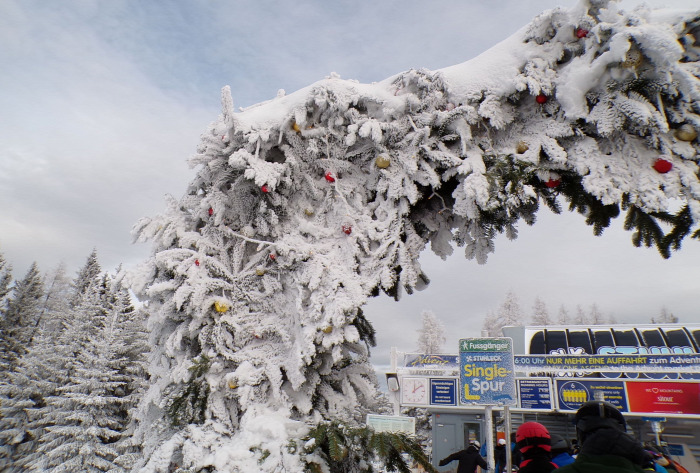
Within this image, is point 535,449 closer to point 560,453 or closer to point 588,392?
point 560,453

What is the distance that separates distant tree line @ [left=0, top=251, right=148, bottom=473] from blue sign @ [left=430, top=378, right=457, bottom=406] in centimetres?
938

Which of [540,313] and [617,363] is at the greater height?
[540,313]

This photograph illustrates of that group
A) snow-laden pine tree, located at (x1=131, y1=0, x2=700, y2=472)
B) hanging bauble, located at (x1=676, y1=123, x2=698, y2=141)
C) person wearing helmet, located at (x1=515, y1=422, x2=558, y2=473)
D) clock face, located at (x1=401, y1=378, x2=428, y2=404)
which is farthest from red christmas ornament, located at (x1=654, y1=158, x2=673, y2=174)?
clock face, located at (x1=401, y1=378, x2=428, y2=404)

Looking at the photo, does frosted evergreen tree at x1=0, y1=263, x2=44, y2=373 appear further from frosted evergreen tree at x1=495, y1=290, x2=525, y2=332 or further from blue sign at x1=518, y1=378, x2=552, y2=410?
frosted evergreen tree at x1=495, y1=290, x2=525, y2=332

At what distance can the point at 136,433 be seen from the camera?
3504 mm

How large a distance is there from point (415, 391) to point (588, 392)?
3.53 metres

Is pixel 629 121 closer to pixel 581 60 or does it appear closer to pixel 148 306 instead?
pixel 581 60

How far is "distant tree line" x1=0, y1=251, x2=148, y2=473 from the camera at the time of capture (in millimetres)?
14766

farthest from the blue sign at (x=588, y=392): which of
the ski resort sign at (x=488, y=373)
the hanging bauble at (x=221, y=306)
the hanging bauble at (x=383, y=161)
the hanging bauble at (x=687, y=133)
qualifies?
the hanging bauble at (x=221, y=306)

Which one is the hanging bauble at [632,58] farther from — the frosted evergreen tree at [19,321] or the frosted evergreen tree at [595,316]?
the frosted evergreen tree at [595,316]

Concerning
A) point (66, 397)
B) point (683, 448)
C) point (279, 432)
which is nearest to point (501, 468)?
point (279, 432)

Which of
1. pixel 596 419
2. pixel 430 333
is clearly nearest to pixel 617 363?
pixel 596 419

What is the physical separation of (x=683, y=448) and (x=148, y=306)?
1371 centimetres

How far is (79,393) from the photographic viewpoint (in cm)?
1520
